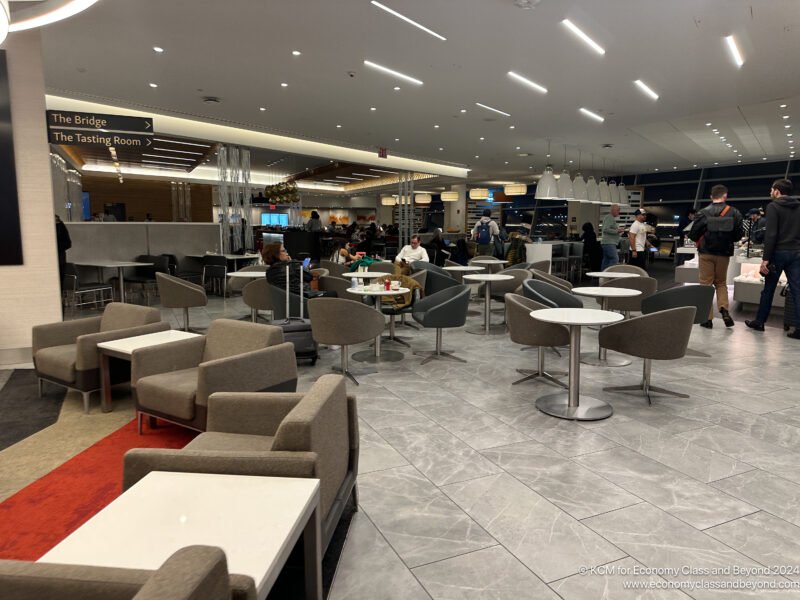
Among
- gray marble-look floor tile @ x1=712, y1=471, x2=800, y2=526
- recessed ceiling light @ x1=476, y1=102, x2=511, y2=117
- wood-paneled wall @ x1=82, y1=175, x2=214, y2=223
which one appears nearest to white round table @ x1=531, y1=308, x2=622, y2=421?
gray marble-look floor tile @ x1=712, y1=471, x2=800, y2=526

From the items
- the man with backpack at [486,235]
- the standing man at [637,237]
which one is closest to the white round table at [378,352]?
the standing man at [637,237]

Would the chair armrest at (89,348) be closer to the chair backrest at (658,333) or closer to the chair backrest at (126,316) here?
the chair backrest at (126,316)

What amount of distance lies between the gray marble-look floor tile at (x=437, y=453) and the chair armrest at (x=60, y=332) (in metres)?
2.81

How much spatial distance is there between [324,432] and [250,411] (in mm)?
680

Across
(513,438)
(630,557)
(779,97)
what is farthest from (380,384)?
(779,97)

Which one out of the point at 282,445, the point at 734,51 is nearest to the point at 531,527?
the point at 282,445

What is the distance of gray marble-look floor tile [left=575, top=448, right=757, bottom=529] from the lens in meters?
2.66

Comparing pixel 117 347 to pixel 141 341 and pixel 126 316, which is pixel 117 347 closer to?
pixel 141 341

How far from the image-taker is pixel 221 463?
5.97 ft

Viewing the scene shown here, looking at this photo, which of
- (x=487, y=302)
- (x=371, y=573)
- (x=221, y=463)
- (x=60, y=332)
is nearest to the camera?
(x=221, y=463)

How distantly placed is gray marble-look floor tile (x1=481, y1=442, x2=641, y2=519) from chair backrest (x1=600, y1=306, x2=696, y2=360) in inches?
48.5

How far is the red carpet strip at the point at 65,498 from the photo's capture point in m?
2.46

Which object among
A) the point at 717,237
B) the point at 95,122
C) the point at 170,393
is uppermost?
the point at 95,122

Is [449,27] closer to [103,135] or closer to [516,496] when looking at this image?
[103,135]
